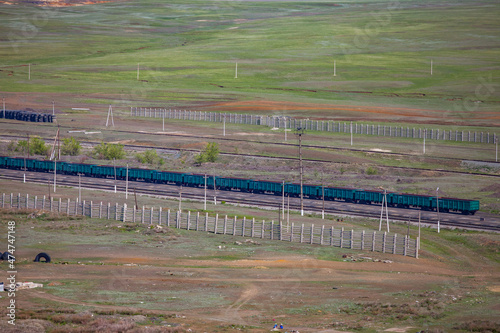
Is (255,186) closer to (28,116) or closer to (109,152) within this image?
(109,152)

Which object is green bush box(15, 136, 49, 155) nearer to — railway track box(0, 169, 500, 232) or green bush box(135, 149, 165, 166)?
railway track box(0, 169, 500, 232)

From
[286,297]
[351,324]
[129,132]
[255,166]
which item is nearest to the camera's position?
[351,324]

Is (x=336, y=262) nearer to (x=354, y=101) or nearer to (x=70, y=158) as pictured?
(x=70, y=158)

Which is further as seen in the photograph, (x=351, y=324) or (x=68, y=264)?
(x=68, y=264)

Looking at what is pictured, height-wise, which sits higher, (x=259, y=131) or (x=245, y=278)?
(x=259, y=131)

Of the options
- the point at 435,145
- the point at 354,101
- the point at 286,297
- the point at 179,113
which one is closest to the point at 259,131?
the point at 179,113

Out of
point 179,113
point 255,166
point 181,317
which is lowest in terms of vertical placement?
point 181,317

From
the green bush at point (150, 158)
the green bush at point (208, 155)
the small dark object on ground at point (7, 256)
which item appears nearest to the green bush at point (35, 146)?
the green bush at point (150, 158)
